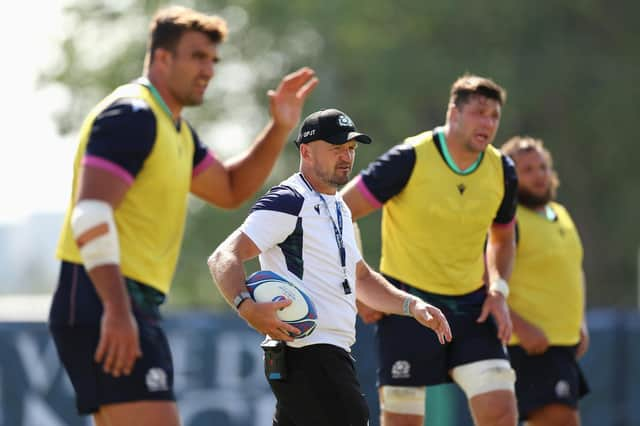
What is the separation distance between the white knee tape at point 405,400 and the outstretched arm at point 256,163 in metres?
1.58

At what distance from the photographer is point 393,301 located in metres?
6.43

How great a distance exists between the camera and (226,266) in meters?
5.71

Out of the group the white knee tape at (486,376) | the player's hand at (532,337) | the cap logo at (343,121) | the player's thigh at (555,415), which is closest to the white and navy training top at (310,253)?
the cap logo at (343,121)

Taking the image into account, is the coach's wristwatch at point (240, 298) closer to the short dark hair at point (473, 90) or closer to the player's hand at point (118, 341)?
the player's hand at point (118, 341)

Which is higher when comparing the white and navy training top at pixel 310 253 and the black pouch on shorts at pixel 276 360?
the white and navy training top at pixel 310 253

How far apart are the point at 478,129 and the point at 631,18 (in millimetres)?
23150

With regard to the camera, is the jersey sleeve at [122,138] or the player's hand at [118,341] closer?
the player's hand at [118,341]

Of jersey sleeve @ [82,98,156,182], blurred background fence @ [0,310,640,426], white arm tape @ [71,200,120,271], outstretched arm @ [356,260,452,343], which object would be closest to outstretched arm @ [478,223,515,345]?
outstretched arm @ [356,260,452,343]

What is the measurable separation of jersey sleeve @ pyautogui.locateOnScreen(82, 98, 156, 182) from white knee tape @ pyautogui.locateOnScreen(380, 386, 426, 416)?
271 centimetres

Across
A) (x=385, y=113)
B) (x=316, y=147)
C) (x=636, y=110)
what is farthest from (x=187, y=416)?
(x=636, y=110)

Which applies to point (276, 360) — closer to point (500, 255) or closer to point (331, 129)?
point (331, 129)

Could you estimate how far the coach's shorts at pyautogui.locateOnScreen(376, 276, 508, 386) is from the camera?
7.48 metres

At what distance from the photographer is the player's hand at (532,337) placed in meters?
8.52

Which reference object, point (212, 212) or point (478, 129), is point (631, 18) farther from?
point (478, 129)
